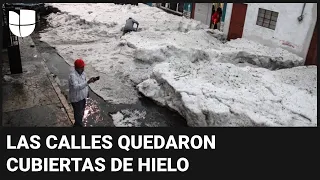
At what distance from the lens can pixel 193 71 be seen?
10.2 m

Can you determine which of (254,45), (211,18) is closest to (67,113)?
(254,45)

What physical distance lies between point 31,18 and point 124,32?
9.52 m

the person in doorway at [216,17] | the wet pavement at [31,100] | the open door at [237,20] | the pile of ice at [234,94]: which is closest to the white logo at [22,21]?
the wet pavement at [31,100]

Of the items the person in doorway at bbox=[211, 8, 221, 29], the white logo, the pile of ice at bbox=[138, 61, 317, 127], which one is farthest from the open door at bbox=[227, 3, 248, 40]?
the white logo

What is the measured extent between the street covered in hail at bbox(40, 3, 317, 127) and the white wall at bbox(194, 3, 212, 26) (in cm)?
59

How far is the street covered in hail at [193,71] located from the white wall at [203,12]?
0.59m

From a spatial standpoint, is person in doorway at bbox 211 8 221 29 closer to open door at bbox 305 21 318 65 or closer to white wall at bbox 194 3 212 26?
white wall at bbox 194 3 212 26

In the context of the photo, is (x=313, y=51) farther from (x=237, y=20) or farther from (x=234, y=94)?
(x=234, y=94)

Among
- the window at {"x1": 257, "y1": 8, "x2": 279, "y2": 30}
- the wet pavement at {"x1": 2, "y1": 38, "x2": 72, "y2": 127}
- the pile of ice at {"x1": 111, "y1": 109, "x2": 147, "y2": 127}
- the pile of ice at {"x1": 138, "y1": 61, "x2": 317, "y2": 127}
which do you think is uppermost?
the window at {"x1": 257, "y1": 8, "x2": 279, "y2": 30}

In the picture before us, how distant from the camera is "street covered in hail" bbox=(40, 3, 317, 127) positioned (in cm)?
809

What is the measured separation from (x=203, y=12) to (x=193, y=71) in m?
9.04

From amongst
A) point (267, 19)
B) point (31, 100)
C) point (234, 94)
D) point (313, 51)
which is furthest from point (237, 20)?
point (31, 100)

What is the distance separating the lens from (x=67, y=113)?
7590 millimetres

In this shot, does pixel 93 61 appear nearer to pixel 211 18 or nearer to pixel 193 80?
pixel 193 80
